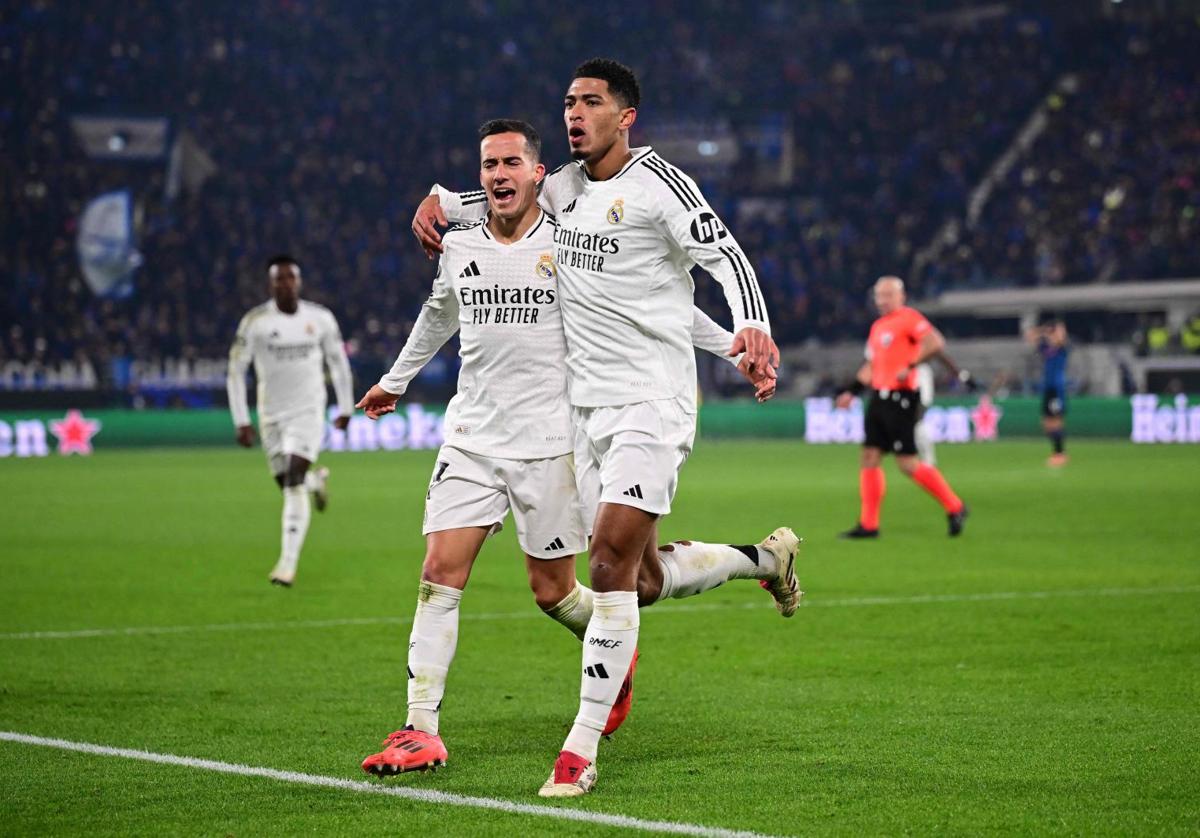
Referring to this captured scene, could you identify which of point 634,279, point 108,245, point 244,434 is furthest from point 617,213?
point 108,245

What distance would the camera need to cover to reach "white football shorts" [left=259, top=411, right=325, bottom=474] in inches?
500

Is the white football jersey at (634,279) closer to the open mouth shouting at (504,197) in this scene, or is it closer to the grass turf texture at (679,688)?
the open mouth shouting at (504,197)

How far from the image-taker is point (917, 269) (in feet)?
146

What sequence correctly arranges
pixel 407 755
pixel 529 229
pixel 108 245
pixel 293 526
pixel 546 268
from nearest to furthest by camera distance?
pixel 407 755 < pixel 546 268 < pixel 529 229 < pixel 293 526 < pixel 108 245

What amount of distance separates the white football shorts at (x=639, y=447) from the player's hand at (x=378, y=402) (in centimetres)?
98

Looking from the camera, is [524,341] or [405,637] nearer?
[524,341]

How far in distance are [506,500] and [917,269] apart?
39402mm

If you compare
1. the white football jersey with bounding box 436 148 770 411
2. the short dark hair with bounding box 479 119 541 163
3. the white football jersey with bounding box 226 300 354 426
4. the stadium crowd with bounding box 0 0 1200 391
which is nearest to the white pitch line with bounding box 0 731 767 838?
the white football jersey with bounding box 436 148 770 411

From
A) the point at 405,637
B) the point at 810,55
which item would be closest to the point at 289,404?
the point at 405,637

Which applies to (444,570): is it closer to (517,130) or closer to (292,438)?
(517,130)

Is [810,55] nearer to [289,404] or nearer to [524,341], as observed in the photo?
[289,404]

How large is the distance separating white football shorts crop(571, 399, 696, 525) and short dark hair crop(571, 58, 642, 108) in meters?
1.09

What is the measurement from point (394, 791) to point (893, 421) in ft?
33.5

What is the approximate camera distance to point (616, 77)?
5980 millimetres
